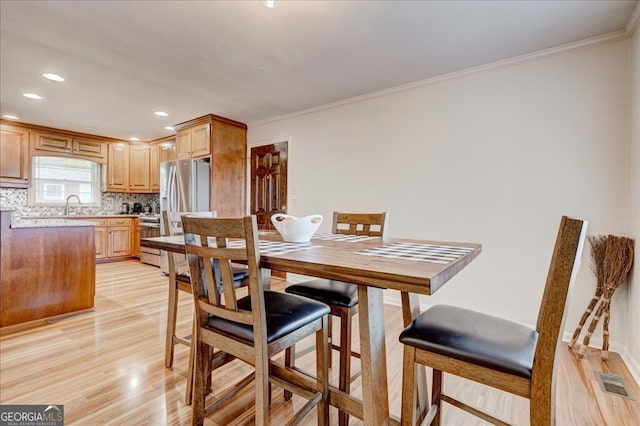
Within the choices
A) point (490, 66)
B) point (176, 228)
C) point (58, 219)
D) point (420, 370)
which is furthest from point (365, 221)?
point (58, 219)

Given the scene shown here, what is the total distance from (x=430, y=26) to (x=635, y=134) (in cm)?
161

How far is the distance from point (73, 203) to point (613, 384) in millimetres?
7572

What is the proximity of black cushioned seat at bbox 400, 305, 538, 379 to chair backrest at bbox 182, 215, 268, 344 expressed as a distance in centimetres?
55

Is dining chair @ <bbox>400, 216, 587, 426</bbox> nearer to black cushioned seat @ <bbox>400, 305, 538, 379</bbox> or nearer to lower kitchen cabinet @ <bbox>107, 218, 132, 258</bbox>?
black cushioned seat @ <bbox>400, 305, 538, 379</bbox>

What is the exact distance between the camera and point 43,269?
2.70m

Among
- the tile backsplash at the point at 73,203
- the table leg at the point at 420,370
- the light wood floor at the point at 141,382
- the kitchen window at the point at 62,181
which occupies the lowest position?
the light wood floor at the point at 141,382

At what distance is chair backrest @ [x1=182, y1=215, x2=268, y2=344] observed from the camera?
1023 millimetres

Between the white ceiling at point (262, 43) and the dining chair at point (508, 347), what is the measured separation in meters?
1.81

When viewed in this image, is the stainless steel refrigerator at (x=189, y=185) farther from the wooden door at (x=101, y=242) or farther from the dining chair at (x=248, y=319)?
the dining chair at (x=248, y=319)

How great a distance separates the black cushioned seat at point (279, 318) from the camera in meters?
1.12

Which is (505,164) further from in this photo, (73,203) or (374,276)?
(73,203)

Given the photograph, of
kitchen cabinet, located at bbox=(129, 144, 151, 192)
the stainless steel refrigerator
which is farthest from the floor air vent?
kitchen cabinet, located at bbox=(129, 144, 151, 192)

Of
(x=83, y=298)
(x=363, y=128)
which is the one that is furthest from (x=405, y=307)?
(x=83, y=298)
